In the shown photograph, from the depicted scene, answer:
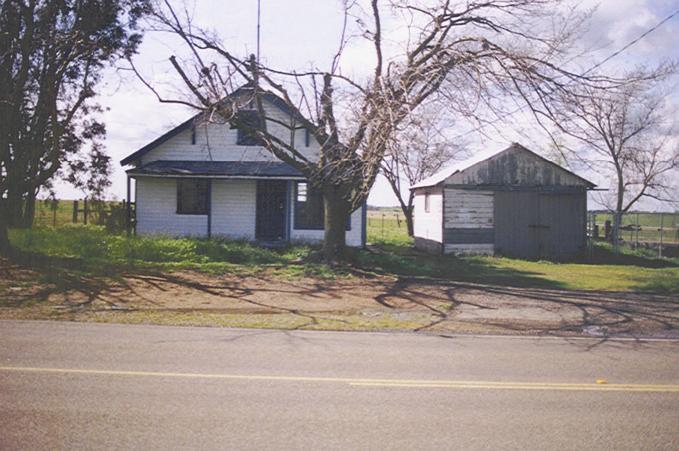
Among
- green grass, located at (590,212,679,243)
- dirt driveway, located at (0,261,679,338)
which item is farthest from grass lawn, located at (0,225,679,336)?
green grass, located at (590,212,679,243)

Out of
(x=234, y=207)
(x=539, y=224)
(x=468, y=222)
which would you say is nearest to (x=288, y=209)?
(x=234, y=207)

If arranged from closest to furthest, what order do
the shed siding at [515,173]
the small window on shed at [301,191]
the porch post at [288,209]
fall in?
the porch post at [288,209]
the small window on shed at [301,191]
the shed siding at [515,173]

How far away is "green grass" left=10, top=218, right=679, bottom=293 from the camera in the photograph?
16.0 metres

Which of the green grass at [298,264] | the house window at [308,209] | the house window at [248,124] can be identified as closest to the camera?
the green grass at [298,264]

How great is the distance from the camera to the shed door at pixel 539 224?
23406 mm

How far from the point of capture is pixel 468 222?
23.3m

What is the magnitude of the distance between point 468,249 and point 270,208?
26.1 ft

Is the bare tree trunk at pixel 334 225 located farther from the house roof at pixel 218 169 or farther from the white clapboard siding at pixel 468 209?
the white clapboard siding at pixel 468 209

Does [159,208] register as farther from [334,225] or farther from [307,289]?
[307,289]

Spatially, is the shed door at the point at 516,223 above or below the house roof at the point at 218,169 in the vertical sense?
below

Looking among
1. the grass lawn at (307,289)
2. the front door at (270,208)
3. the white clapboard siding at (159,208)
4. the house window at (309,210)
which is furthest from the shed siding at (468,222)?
the white clapboard siding at (159,208)

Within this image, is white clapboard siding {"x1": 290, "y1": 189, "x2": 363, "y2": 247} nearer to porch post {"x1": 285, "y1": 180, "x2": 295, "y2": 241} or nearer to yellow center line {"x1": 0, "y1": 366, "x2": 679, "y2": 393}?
porch post {"x1": 285, "y1": 180, "x2": 295, "y2": 241}

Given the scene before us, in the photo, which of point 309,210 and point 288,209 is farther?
point 309,210

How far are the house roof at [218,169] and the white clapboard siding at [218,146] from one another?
0.34m
